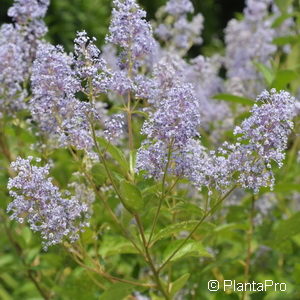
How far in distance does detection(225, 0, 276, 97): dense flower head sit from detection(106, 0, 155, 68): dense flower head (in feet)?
5.19

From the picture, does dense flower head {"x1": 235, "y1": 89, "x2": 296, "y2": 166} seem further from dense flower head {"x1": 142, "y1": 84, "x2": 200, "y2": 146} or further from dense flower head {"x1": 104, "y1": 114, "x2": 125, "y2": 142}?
dense flower head {"x1": 104, "y1": 114, "x2": 125, "y2": 142}

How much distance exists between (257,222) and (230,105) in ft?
2.90

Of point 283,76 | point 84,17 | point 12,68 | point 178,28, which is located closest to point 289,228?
point 283,76

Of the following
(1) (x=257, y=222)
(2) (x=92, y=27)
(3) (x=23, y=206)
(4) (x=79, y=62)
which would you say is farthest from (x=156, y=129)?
(2) (x=92, y=27)

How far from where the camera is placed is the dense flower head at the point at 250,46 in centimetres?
352

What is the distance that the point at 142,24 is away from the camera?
1.81 metres

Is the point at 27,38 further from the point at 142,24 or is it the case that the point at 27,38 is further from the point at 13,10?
the point at 142,24

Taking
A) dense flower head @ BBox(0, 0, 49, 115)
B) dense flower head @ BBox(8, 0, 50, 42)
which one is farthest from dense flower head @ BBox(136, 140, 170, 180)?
dense flower head @ BBox(8, 0, 50, 42)

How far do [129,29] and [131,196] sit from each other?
517mm

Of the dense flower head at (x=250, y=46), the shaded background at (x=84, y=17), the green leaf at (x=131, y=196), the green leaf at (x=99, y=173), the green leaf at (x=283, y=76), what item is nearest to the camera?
the green leaf at (x=131, y=196)

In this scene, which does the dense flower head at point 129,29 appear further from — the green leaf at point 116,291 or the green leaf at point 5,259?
the green leaf at point 5,259

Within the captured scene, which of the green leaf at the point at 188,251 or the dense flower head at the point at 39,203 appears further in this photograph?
the green leaf at the point at 188,251

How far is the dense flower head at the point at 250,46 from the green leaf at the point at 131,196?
180 centimetres

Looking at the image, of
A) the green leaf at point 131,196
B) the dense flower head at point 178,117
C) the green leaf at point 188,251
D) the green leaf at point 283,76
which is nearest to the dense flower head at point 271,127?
the dense flower head at point 178,117
